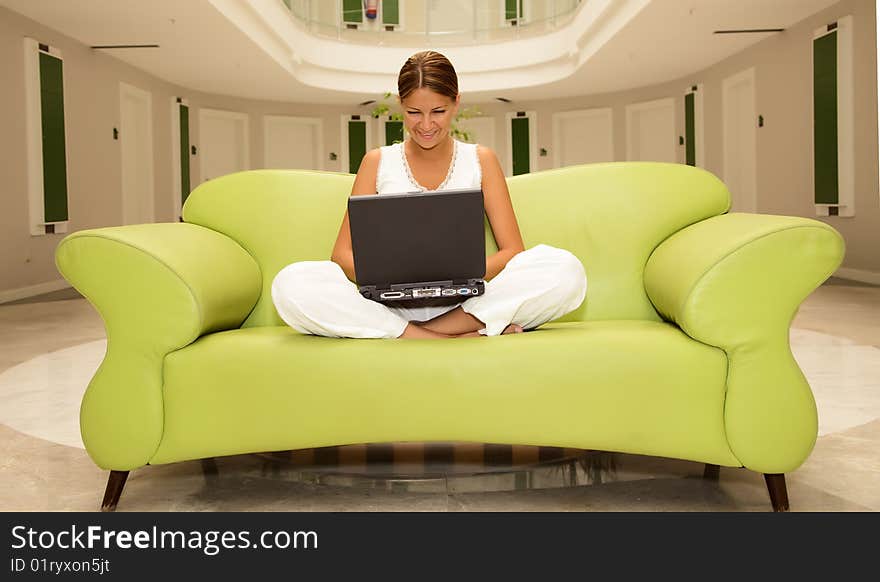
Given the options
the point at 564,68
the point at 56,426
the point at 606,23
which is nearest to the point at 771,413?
the point at 56,426

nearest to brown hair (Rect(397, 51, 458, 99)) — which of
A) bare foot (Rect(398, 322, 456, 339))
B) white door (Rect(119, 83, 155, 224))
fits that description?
bare foot (Rect(398, 322, 456, 339))

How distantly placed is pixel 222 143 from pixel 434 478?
43.5 feet

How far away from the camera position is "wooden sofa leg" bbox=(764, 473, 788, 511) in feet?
6.36

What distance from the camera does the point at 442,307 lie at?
2.18m

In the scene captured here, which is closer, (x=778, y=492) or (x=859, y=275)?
(x=778, y=492)

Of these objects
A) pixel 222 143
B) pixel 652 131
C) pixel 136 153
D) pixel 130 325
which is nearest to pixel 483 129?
pixel 652 131

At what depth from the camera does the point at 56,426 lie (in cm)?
294

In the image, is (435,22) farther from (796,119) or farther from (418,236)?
(418,236)

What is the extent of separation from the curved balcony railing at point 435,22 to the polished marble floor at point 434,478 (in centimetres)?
1114

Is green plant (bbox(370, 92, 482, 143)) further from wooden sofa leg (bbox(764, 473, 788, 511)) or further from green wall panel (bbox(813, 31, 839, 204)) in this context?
green wall panel (bbox(813, 31, 839, 204))

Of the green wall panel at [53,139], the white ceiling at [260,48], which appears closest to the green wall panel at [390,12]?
the white ceiling at [260,48]
